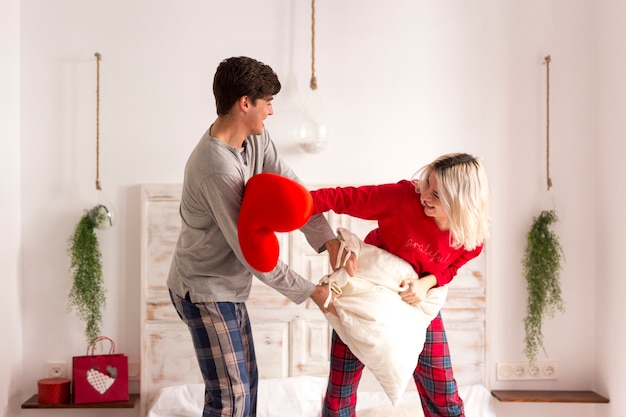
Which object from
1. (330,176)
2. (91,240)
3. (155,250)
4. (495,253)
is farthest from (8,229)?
(495,253)

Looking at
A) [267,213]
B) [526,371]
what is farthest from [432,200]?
[526,371]

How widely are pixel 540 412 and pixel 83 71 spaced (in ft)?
8.36

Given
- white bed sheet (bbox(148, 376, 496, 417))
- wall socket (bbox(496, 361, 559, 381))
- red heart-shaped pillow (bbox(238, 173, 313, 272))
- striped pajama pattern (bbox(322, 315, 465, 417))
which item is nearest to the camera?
red heart-shaped pillow (bbox(238, 173, 313, 272))

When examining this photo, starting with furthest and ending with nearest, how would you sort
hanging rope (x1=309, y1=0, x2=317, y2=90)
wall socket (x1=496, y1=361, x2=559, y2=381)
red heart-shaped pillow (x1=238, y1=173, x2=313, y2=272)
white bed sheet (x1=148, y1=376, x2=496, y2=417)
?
1. wall socket (x1=496, y1=361, x2=559, y2=381)
2. hanging rope (x1=309, y1=0, x2=317, y2=90)
3. white bed sheet (x1=148, y1=376, x2=496, y2=417)
4. red heart-shaped pillow (x1=238, y1=173, x2=313, y2=272)

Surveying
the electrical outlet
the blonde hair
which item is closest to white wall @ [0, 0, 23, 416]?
the electrical outlet

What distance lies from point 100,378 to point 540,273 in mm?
1959

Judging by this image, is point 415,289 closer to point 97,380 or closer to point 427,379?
point 427,379

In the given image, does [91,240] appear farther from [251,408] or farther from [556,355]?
[556,355]

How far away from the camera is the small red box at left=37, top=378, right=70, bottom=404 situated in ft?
9.36

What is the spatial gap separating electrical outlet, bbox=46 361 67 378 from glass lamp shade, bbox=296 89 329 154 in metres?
1.43

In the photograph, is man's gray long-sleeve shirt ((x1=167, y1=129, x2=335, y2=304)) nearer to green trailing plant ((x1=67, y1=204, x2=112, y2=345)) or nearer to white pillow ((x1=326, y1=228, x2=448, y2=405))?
white pillow ((x1=326, y1=228, x2=448, y2=405))

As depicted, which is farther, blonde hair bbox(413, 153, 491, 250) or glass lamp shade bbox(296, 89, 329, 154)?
glass lamp shade bbox(296, 89, 329, 154)

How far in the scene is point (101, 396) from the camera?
287 centimetres

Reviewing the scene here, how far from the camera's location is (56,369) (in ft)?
9.76
